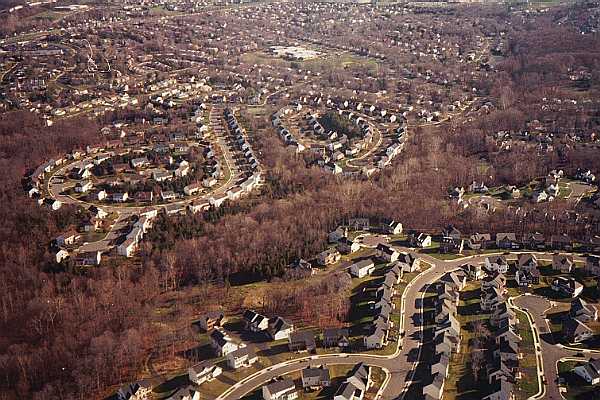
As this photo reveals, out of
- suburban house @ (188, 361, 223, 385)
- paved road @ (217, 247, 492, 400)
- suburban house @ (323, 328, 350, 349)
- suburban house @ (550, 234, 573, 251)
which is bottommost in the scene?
suburban house @ (550, 234, 573, 251)

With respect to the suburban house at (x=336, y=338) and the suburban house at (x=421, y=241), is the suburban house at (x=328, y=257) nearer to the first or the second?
the suburban house at (x=421, y=241)

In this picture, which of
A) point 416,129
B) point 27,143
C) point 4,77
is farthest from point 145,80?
point 416,129

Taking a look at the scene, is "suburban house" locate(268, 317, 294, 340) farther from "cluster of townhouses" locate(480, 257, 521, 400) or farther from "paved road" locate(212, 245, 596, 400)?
"cluster of townhouses" locate(480, 257, 521, 400)

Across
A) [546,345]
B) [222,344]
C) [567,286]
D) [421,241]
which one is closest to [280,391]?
[222,344]

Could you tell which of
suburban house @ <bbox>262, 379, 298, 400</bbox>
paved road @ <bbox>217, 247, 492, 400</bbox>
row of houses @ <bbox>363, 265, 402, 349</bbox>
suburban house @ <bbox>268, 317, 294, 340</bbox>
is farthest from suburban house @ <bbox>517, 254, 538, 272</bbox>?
suburban house @ <bbox>262, 379, 298, 400</bbox>

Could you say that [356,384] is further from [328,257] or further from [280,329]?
[328,257]

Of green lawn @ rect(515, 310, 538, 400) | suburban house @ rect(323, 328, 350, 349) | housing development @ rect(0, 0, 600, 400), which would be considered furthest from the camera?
suburban house @ rect(323, 328, 350, 349)

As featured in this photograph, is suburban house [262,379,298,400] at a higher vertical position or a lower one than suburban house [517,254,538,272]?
higher

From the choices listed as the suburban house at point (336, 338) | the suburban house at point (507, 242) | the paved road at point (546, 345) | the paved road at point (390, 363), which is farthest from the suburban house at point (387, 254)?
the suburban house at point (336, 338)
